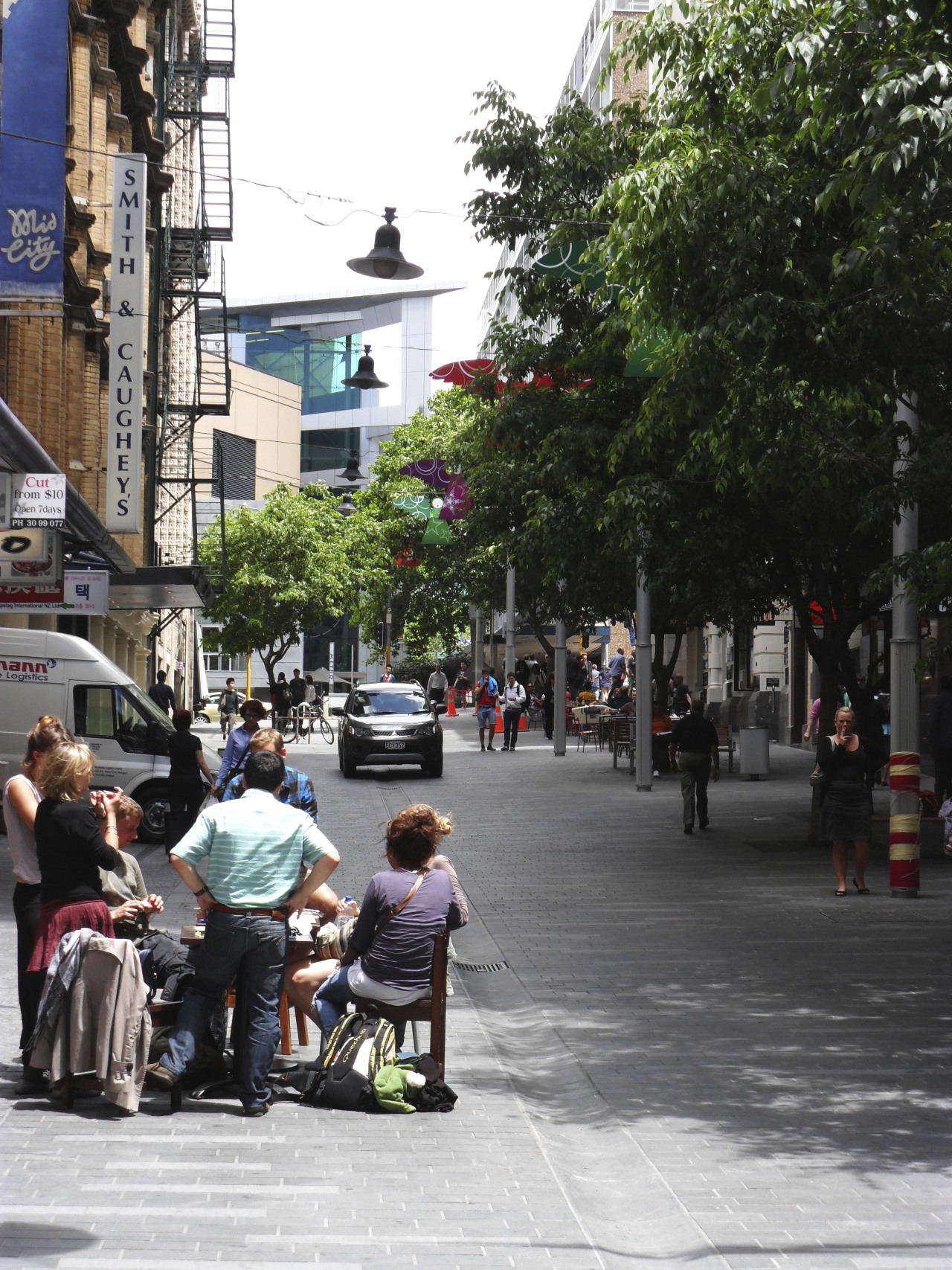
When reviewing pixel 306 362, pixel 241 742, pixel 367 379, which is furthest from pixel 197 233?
pixel 306 362

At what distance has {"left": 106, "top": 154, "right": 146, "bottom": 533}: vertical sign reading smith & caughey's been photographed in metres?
25.8

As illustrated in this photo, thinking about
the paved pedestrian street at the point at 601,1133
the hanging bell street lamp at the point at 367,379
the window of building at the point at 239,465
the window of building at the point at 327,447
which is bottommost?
the paved pedestrian street at the point at 601,1133

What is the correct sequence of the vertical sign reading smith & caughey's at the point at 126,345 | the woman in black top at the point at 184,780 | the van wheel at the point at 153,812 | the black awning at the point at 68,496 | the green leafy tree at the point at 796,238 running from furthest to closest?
the vertical sign reading smith & caughey's at the point at 126,345, the van wheel at the point at 153,812, the woman in black top at the point at 184,780, the black awning at the point at 68,496, the green leafy tree at the point at 796,238

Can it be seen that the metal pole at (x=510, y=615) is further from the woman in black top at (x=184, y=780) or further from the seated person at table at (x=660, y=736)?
the woman in black top at (x=184, y=780)

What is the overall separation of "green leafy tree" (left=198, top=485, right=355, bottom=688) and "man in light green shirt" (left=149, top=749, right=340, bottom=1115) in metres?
50.7

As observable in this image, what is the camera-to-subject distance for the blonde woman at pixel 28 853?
7.32m

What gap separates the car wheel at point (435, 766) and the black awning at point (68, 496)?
6.51 metres

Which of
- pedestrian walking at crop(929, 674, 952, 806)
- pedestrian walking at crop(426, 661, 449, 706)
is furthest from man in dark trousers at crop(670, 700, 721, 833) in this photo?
pedestrian walking at crop(426, 661, 449, 706)

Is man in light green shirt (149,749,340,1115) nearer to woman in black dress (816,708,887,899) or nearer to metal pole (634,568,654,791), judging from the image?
woman in black dress (816,708,887,899)

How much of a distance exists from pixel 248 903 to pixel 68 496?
12.6 meters

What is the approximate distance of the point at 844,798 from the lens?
1380cm

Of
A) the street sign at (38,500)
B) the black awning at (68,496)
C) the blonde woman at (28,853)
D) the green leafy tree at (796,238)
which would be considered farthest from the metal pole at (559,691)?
Result: the blonde woman at (28,853)

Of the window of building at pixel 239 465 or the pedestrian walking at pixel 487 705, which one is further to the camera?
the window of building at pixel 239 465

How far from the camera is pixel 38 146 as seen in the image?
1825 centimetres
